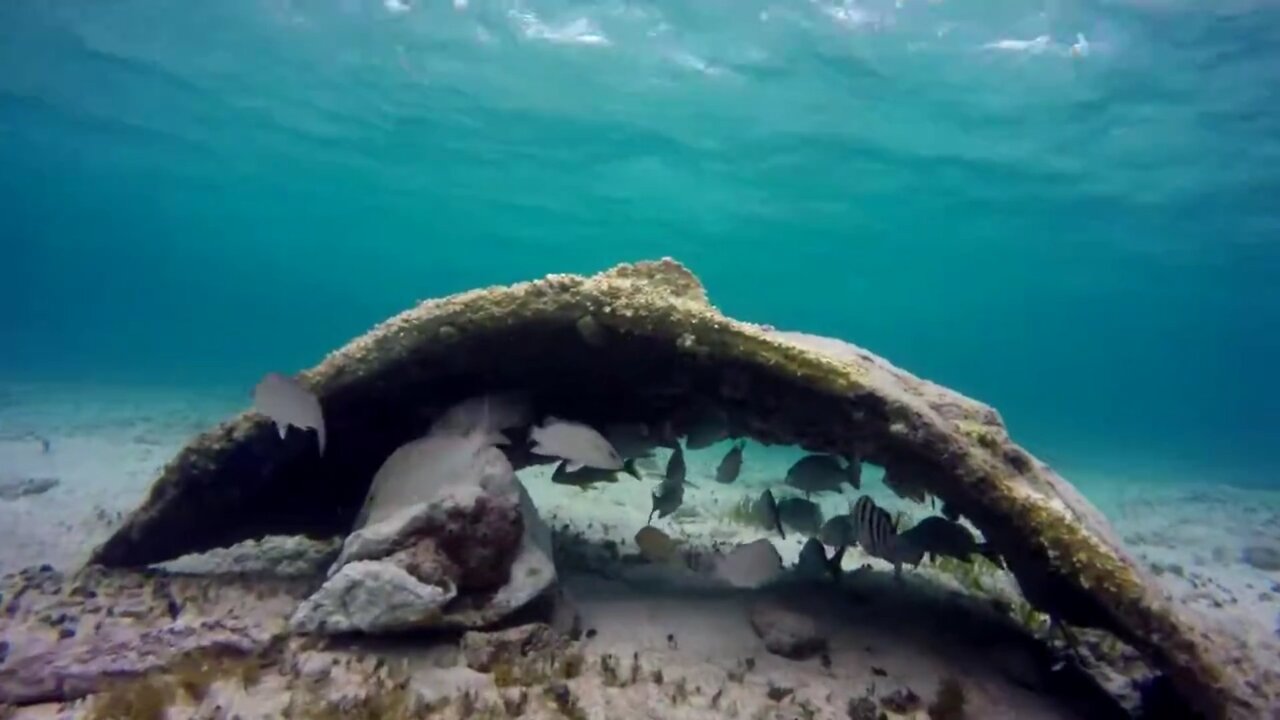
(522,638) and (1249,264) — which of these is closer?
(522,638)

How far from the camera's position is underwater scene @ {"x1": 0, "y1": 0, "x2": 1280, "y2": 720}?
5.04m

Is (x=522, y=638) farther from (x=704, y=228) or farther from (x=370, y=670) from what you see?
(x=704, y=228)

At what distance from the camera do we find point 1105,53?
64.9ft

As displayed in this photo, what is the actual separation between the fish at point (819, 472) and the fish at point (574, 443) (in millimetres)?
1861

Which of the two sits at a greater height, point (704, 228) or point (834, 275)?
point (834, 275)

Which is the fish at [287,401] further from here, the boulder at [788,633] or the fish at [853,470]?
the fish at [853,470]

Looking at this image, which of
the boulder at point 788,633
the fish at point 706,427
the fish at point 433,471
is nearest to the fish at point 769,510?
the fish at point 706,427

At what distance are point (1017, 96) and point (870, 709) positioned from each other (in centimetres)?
2304

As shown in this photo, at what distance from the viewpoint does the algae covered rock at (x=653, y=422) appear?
15.7 feet

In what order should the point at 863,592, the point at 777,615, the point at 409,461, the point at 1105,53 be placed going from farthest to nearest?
the point at 1105,53
the point at 863,592
the point at 409,461
the point at 777,615

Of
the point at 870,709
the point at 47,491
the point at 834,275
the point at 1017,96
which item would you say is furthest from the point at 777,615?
the point at 834,275

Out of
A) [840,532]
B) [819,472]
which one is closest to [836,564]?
[840,532]

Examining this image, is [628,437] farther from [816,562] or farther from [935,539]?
[935,539]

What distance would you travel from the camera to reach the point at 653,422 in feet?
23.1
